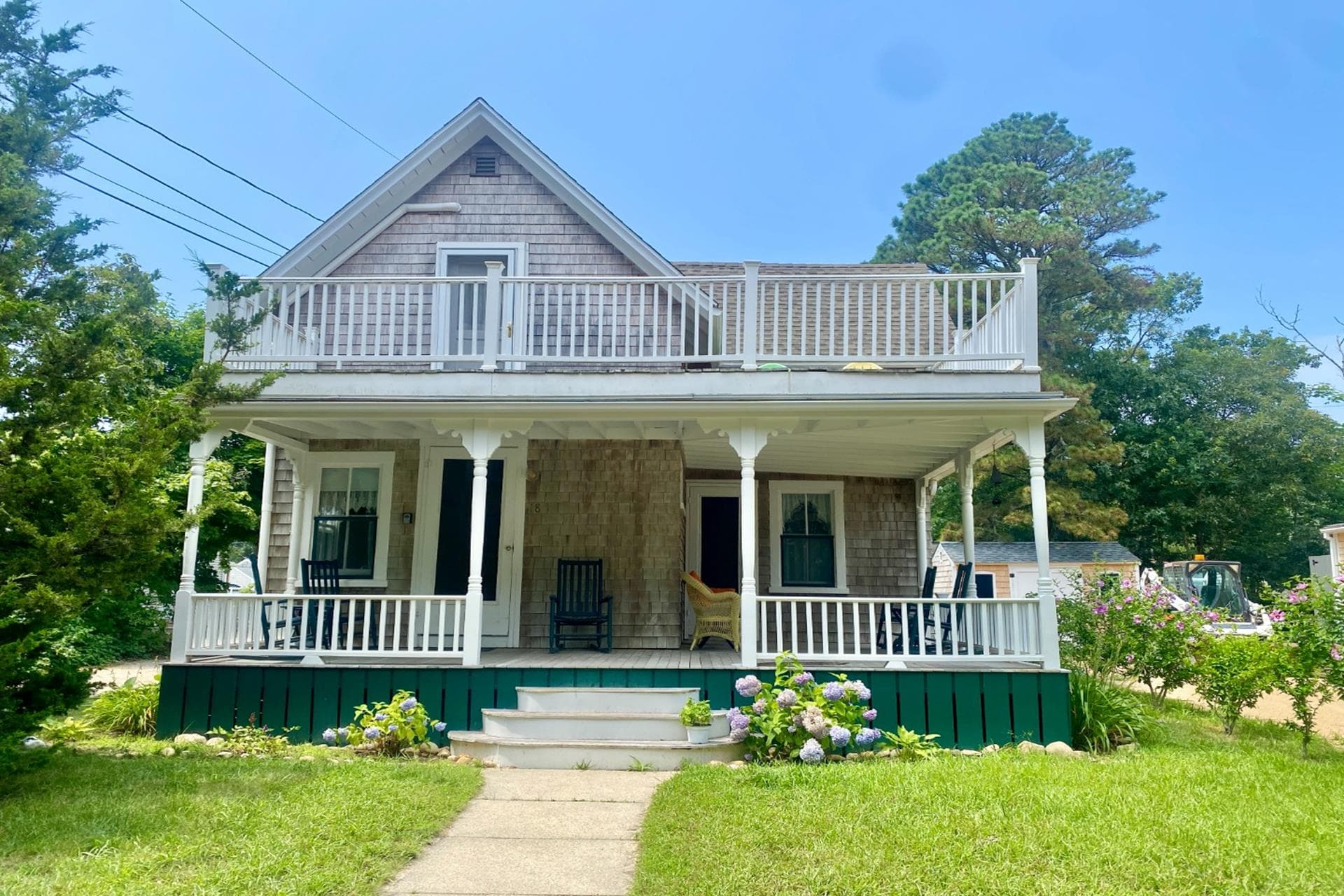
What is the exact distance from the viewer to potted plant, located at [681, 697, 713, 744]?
6.32 m

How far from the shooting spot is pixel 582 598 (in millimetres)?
8898

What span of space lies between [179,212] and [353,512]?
9.94 metres

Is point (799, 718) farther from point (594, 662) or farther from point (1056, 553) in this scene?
point (1056, 553)

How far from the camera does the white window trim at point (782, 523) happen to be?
1062 centimetres

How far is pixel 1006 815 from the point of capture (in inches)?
175

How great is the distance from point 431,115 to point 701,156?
38.3 ft

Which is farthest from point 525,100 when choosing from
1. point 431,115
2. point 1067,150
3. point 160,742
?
point 160,742

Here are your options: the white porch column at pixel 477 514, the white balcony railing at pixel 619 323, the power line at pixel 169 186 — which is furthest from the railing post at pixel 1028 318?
the power line at pixel 169 186

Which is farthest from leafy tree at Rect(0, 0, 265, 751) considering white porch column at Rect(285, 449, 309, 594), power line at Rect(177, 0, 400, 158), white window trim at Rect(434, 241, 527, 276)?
power line at Rect(177, 0, 400, 158)

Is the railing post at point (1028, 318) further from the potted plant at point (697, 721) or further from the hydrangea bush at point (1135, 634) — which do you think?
the potted plant at point (697, 721)

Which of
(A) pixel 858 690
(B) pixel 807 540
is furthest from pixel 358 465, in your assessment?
(A) pixel 858 690

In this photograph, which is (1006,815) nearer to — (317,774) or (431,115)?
(317,774)

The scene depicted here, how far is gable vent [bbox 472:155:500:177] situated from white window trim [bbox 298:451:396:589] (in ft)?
11.0

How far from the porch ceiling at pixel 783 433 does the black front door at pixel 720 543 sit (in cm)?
53
